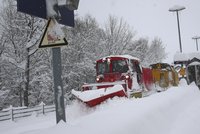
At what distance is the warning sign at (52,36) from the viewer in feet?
19.7

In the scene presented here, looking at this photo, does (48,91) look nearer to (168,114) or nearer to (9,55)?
(9,55)

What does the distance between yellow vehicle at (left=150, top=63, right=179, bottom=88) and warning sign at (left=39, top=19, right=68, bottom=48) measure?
676 inches

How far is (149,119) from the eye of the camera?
288 inches

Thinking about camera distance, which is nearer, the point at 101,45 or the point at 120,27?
the point at 101,45

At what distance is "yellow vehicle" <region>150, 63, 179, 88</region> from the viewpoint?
23434mm

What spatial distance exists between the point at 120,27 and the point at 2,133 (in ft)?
105

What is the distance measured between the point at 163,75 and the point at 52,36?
19232 millimetres

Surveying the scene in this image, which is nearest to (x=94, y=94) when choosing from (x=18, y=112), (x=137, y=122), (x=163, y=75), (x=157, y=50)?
(x=137, y=122)

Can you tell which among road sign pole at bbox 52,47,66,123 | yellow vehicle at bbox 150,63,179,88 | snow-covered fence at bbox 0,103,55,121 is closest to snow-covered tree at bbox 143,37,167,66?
yellow vehicle at bbox 150,63,179,88

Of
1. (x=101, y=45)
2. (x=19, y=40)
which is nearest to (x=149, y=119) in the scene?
(x=19, y=40)

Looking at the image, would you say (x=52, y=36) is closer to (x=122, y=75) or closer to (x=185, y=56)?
(x=122, y=75)

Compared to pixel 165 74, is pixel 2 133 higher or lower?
lower

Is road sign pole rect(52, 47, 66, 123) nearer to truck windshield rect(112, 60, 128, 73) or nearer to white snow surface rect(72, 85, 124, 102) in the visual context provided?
white snow surface rect(72, 85, 124, 102)

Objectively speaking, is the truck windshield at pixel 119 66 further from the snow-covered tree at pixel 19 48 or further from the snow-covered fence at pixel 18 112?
the snow-covered tree at pixel 19 48
